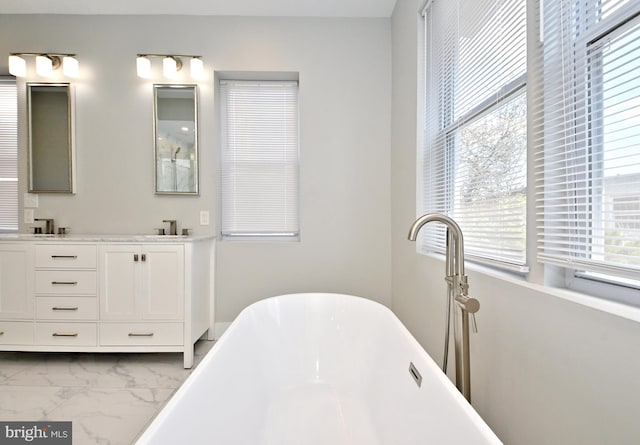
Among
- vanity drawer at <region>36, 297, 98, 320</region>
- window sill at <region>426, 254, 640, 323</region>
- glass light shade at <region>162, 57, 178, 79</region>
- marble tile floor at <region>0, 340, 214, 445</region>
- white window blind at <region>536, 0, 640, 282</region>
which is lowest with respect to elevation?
marble tile floor at <region>0, 340, 214, 445</region>

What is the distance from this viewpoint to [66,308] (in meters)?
2.01

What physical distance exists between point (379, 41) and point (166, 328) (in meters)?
2.78

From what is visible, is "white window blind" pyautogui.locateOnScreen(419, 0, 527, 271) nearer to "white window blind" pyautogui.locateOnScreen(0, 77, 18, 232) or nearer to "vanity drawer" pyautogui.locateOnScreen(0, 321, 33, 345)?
"vanity drawer" pyautogui.locateOnScreen(0, 321, 33, 345)

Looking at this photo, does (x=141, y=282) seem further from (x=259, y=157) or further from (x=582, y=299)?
(x=582, y=299)

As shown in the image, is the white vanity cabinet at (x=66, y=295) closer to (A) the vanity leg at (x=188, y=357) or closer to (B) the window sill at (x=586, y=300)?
(A) the vanity leg at (x=188, y=357)

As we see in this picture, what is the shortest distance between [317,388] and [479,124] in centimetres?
152

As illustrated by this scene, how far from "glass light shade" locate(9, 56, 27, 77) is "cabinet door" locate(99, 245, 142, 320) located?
5.63 feet

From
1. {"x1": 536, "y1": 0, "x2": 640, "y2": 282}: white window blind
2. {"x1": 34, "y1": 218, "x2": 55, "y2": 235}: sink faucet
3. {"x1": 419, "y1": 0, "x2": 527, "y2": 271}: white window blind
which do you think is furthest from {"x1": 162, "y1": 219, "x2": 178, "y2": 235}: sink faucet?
{"x1": 536, "y1": 0, "x2": 640, "y2": 282}: white window blind

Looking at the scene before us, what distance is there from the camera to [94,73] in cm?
244

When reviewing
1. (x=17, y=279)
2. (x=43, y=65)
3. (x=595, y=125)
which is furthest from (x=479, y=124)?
(x=43, y=65)

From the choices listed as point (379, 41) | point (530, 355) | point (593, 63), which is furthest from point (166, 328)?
point (379, 41)

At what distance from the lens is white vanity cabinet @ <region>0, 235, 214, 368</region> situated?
2.02m

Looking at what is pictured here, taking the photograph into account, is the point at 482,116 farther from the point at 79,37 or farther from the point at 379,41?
the point at 79,37

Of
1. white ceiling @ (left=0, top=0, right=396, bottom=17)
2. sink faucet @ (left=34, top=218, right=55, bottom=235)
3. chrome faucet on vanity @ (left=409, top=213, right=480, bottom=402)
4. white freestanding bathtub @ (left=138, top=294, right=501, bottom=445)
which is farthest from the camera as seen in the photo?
sink faucet @ (left=34, top=218, right=55, bottom=235)
